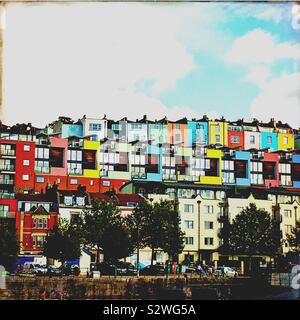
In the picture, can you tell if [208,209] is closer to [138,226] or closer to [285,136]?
[138,226]

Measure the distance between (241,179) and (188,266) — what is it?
1199 millimetres

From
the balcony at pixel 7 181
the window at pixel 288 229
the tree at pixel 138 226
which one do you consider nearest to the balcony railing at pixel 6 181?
the balcony at pixel 7 181

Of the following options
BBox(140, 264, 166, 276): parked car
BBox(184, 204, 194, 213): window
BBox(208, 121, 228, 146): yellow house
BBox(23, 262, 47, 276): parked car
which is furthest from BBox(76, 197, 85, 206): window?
BBox(208, 121, 228, 146): yellow house

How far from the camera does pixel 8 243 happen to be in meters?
7.48

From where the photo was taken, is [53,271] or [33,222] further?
[53,271]

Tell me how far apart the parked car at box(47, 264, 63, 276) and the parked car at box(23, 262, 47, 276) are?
0.04 metres

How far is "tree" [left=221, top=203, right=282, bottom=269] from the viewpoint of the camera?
8086 millimetres

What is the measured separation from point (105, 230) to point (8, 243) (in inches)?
44.8

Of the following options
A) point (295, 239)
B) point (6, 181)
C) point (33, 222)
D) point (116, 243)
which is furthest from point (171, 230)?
point (6, 181)

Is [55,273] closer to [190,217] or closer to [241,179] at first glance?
[190,217]

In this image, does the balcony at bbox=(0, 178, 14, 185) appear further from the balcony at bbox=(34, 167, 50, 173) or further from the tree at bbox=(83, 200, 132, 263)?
the tree at bbox=(83, 200, 132, 263)
